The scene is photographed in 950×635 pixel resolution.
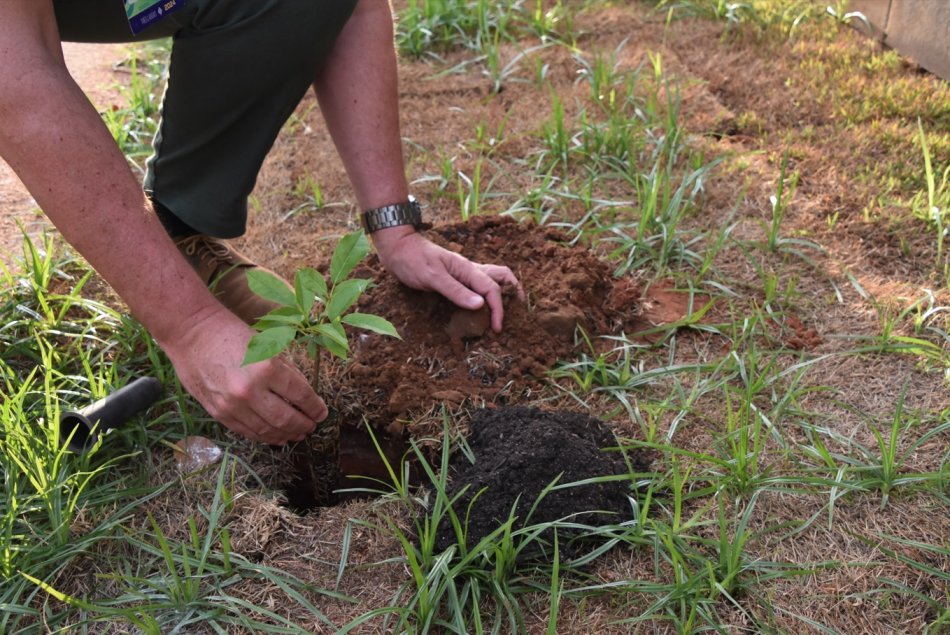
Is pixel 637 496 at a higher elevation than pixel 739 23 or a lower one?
lower

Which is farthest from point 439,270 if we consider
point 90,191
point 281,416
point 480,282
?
point 90,191

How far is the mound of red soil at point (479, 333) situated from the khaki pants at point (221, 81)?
1.34ft

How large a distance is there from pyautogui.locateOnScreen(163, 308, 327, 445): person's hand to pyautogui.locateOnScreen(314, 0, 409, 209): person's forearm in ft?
1.90

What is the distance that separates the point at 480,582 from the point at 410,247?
2.62ft

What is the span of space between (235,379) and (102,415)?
437 mm

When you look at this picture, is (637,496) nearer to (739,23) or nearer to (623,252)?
(623,252)

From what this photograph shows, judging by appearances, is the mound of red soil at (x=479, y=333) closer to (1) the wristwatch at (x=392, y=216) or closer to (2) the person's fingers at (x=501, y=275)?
(2) the person's fingers at (x=501, y=275)

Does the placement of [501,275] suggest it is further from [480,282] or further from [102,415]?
[102,415]

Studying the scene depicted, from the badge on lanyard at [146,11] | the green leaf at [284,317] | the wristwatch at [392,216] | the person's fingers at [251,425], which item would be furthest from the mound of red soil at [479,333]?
the badge on lanyard at [146,11]

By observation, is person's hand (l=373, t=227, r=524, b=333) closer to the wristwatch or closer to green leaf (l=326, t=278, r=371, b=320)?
the wristwatch

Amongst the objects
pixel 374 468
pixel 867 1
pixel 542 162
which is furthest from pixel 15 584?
pixel 867 1

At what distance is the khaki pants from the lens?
5.93 feet

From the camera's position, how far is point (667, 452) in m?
1.74

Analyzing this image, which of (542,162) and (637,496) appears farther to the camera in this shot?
(542,162)
